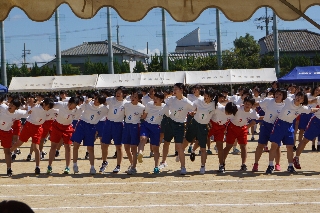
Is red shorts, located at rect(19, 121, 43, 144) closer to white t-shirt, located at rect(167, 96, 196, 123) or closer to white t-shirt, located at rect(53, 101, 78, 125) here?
white t-shirt, located at rect(53, 101, 78, 125)

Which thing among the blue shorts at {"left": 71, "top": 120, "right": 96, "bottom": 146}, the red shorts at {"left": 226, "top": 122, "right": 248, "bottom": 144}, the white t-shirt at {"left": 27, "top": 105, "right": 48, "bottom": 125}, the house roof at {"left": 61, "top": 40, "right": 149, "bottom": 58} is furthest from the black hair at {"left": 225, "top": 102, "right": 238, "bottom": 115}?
the house roof at {"left": 61, "top": 40, "right": 149, "bottom": 58}

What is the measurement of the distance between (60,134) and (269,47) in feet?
194

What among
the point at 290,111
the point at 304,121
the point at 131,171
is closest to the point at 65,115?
the point at 131,171

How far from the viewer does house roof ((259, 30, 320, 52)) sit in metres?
68.5

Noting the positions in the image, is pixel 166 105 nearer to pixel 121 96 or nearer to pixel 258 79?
pixel 121 96

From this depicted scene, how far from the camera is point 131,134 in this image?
12406 mm

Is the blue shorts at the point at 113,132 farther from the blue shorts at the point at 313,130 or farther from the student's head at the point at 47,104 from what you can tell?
the blue shorts at the point at 313,130

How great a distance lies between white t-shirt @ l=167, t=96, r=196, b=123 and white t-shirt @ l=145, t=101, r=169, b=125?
152mm

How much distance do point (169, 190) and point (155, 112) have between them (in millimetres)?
2360

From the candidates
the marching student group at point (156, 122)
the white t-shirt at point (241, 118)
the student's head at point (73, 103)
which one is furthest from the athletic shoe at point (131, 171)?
the white t-shirt at point (241, 118)

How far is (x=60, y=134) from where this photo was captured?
12.5 m

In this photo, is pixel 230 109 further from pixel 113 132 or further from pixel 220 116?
pixel 113 132

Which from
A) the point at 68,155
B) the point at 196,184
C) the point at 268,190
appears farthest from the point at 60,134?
the point at 268,190

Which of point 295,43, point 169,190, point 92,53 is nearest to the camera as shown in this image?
point 169,190
